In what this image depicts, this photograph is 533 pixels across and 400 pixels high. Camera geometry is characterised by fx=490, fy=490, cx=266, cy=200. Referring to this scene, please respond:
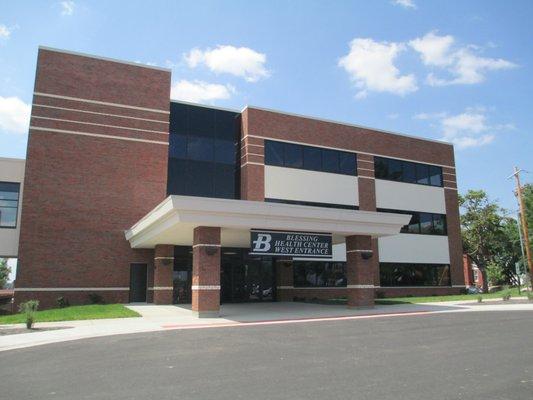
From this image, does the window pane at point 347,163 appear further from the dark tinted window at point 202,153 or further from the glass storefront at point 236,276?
the glass storefront at point 236,276

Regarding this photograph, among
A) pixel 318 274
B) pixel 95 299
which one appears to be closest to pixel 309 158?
pixel 318 274

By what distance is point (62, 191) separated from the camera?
27047 mm

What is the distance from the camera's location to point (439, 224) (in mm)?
38250

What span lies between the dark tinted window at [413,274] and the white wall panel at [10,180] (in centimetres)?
2356

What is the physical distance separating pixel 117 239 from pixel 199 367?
20093 mm

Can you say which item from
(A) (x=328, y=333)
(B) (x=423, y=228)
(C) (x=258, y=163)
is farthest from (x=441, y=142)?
(A) (x=328, y=333)

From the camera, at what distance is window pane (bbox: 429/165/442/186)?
38.7 m

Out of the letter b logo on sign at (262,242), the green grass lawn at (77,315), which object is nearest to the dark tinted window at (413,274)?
the letter b logo on sign at (262,242)

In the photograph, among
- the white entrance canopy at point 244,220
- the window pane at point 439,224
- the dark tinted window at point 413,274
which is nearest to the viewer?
the white entrance canopy at point 244,220

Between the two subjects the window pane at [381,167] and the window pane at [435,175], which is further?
the window pane at [435,175]

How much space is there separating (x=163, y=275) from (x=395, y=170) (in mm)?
19582

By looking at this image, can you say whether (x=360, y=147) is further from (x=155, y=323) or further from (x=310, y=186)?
(x=155, y=323)

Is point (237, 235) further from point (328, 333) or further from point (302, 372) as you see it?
point (302, 372)

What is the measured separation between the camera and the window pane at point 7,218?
90.3 feet
